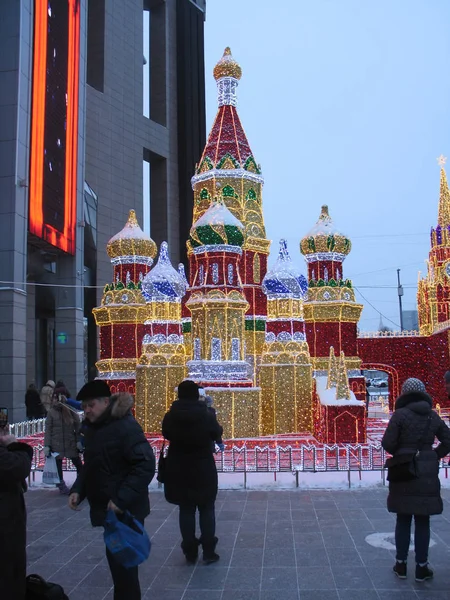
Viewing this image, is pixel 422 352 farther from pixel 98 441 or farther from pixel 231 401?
pixel 98 441

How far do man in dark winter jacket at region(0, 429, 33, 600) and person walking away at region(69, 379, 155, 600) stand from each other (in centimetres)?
43

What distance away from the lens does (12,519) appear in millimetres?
3557

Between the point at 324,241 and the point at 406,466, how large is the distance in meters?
12.2

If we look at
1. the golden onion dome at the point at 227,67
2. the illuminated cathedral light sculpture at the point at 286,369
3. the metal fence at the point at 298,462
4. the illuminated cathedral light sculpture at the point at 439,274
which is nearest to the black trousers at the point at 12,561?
the metal fence at the point at 298,462

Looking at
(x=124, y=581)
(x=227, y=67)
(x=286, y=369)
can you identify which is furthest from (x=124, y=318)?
(x=124, y=581)

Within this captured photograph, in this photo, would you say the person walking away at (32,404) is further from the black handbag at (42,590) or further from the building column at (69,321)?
the black handbag at (42,590)

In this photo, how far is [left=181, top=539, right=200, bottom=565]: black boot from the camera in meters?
5.44

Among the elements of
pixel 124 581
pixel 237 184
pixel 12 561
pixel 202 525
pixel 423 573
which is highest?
pixel 237 184

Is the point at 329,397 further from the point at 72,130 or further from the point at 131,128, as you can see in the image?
the point at 131,128

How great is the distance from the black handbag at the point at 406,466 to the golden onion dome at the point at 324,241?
12027mm

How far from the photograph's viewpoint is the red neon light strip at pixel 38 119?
61.2ft

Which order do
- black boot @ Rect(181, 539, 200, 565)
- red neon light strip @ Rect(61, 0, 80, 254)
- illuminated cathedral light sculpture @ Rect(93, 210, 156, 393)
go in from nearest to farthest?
1. black boot @ Rect(181, 539, 200, 565)
2. illuminated cathedral light sculpture @ Rect(93, 210, 156, 393)
3. red neon light strip @ Rect(61, 0, 80, 254)

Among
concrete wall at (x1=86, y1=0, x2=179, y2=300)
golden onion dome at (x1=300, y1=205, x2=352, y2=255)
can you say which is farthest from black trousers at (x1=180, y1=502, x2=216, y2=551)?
concrete wall at (x1=86, y1=0, x2=179, y2=300)

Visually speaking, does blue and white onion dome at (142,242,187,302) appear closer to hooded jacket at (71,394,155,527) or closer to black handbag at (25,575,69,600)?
hooded jacket at (71,394,155,527)
